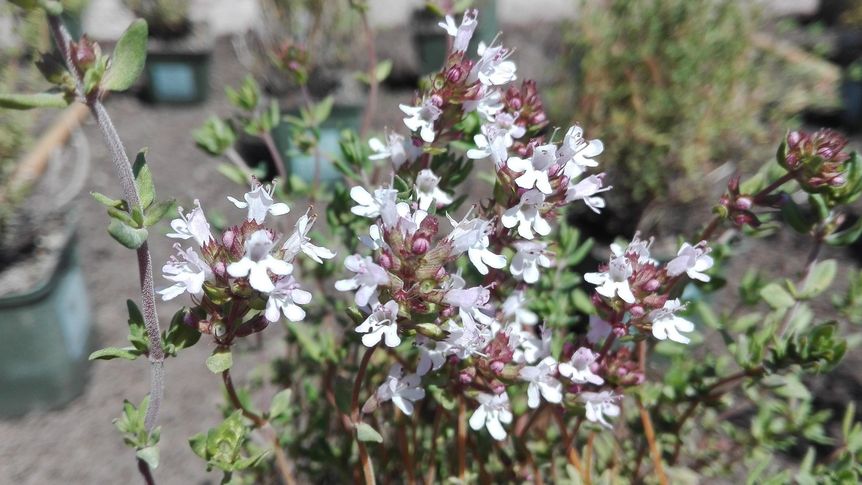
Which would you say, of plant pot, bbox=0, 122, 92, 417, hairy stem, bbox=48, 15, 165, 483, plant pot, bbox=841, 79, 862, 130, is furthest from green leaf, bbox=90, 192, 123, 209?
plant pot, bbox=841, 79, 862, 130

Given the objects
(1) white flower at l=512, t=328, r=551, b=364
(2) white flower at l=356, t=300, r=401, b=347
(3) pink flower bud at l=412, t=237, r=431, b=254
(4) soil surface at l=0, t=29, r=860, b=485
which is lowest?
(4) soil surface at l=0, t=29, r=860, b=485

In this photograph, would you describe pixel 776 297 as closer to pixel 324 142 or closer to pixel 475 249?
pixel 475 249

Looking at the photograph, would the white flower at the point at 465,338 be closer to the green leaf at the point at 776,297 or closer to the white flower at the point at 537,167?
the white flower at the point at 537,167

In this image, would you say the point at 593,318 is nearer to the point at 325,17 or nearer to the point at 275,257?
the point at 275,257

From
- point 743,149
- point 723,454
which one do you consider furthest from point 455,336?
point 743,149

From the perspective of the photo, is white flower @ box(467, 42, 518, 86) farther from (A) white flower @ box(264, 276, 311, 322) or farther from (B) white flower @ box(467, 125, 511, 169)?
(A) white flower @ box(264, 276, 311, 322)

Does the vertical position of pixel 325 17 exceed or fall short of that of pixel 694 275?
it falls short
